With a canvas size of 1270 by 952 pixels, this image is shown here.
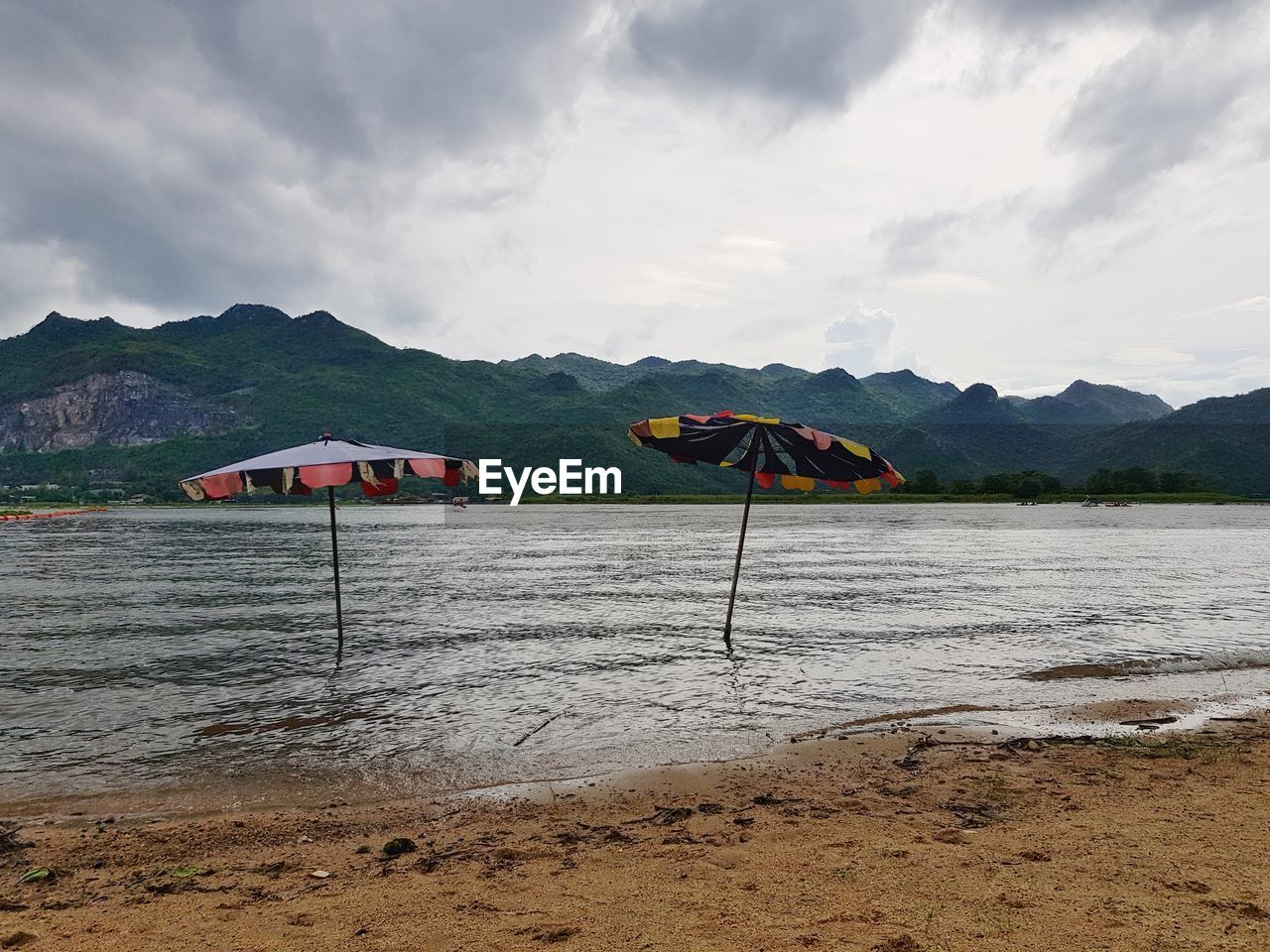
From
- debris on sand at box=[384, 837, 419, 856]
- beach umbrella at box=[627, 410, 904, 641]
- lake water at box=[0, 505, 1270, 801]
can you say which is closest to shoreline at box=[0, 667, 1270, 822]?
lake water at box=[0, 505, 1270, 801]

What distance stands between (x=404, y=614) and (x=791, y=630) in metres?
10.7

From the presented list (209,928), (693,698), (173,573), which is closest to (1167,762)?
(693,698)

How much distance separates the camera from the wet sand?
4520 millimetres

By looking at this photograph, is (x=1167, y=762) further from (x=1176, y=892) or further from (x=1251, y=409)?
(x=1251, y=409)

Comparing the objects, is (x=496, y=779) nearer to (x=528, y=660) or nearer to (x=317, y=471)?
→ (x=317, y=471)

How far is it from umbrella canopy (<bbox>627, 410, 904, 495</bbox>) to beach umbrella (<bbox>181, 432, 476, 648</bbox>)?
12.5ft

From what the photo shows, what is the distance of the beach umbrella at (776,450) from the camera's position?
40.0 feet

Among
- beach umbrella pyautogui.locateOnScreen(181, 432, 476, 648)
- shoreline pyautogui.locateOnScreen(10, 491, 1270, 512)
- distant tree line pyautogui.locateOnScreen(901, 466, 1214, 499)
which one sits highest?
beach umbrella pyautogui.locateOnScreen(181, 432, 476, 648)

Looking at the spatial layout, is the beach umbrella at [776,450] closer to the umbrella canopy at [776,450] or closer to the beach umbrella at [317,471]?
the umbrella canopy at [776,450]

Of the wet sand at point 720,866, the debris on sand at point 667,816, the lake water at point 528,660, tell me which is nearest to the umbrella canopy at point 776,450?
the lake water at point 528,660

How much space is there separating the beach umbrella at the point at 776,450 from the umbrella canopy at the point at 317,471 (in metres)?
3.88

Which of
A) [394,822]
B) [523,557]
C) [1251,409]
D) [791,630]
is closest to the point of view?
[394,822]

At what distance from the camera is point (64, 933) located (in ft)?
15.4

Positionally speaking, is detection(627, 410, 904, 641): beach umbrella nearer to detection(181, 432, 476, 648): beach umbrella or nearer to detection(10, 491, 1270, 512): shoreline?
detection(181, 432, 476, 648): beach umbrella
